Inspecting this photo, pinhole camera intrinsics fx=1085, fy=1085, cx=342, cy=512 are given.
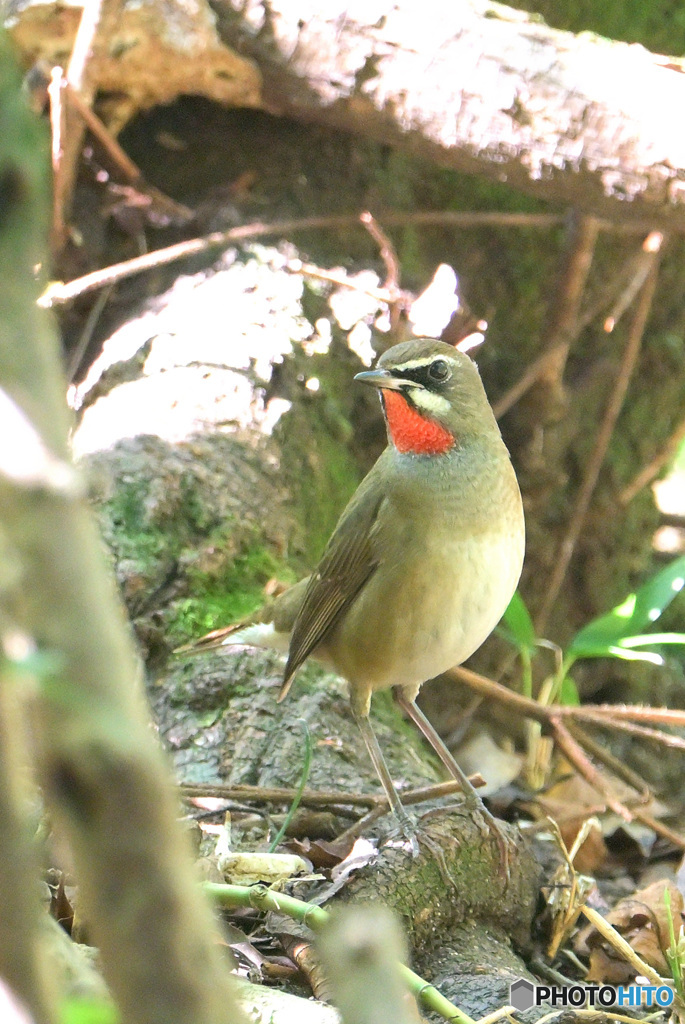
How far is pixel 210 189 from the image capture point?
192 inches

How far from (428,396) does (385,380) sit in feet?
0.56

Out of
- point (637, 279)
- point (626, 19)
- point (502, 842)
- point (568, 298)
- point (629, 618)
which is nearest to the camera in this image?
point (502, 842)

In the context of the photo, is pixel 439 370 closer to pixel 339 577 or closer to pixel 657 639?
pixel 339 577

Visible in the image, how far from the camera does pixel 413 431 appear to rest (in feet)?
11.3

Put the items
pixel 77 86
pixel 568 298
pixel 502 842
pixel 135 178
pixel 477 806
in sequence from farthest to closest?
pixel 568 298
pixel 135 178
pixel 77 86
pixel 477 806
pixel 502 842

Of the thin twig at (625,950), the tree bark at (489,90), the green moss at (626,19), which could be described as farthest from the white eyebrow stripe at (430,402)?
the green moss at (626,19)

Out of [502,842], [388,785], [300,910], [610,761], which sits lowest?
[610,761]

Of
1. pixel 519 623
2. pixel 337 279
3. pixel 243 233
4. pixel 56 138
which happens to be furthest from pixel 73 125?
pixel 519 623

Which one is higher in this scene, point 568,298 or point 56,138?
point 56,138

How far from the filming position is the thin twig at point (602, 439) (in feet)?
16.8

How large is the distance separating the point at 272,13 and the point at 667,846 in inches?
140

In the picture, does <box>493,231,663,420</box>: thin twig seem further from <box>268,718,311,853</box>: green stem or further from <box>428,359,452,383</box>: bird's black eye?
<box>268,718,311,853</box>: green stem

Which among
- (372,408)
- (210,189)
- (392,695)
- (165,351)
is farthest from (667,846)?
(210,189)

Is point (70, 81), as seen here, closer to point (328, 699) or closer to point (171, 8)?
point (171, 8)
